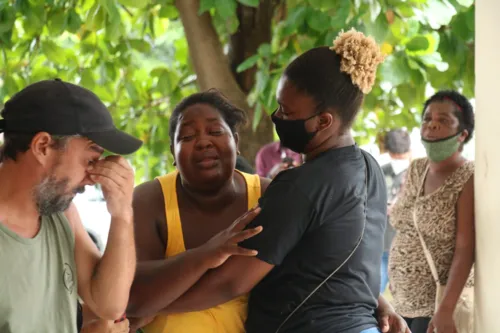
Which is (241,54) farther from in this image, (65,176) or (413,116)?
(65,176)

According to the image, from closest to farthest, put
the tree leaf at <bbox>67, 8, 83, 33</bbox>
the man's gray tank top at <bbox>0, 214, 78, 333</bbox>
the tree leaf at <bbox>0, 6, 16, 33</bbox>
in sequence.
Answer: the man's gray tank top at <bbox>0, 214, 78, 333</bbox>, the tree leaf at <bbox>0, 6, 16, 33</bbox>, the tree leaf at <bbox>67, 8, 83, 33</bbox>

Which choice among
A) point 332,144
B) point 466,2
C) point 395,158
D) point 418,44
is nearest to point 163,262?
point 332,144

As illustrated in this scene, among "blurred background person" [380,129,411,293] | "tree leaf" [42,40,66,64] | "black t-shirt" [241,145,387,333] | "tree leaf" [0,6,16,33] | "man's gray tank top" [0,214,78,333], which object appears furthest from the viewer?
"blurred background person" [380,129,411,293]

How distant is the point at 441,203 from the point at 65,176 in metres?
2.55

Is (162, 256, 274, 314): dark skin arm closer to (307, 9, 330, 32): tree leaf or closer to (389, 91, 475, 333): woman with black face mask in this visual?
(389, 91, 475, 333): woman with black face mask

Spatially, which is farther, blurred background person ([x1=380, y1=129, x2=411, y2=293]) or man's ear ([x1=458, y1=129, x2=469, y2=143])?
blurred background person ([x1=380, y1=129, x2=411, y2=293])

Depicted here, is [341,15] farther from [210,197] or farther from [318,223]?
[318,223]

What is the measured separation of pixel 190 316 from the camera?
2719 mm

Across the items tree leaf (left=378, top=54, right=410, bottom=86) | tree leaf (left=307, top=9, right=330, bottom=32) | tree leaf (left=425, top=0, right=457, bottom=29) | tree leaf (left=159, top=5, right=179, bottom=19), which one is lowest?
tree leaf (left=378, top=54, right=410, bottom=86)

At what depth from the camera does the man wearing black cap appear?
228 centimetres

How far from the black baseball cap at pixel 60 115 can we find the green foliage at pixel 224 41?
7.15ft

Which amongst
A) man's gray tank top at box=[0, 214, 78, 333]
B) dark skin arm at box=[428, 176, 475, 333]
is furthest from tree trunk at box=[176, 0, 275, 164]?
man's gray tank top at box=[0, 214, 78, 333]

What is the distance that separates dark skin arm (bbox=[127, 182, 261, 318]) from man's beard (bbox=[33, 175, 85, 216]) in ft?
1.41

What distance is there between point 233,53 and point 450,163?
1963mm
